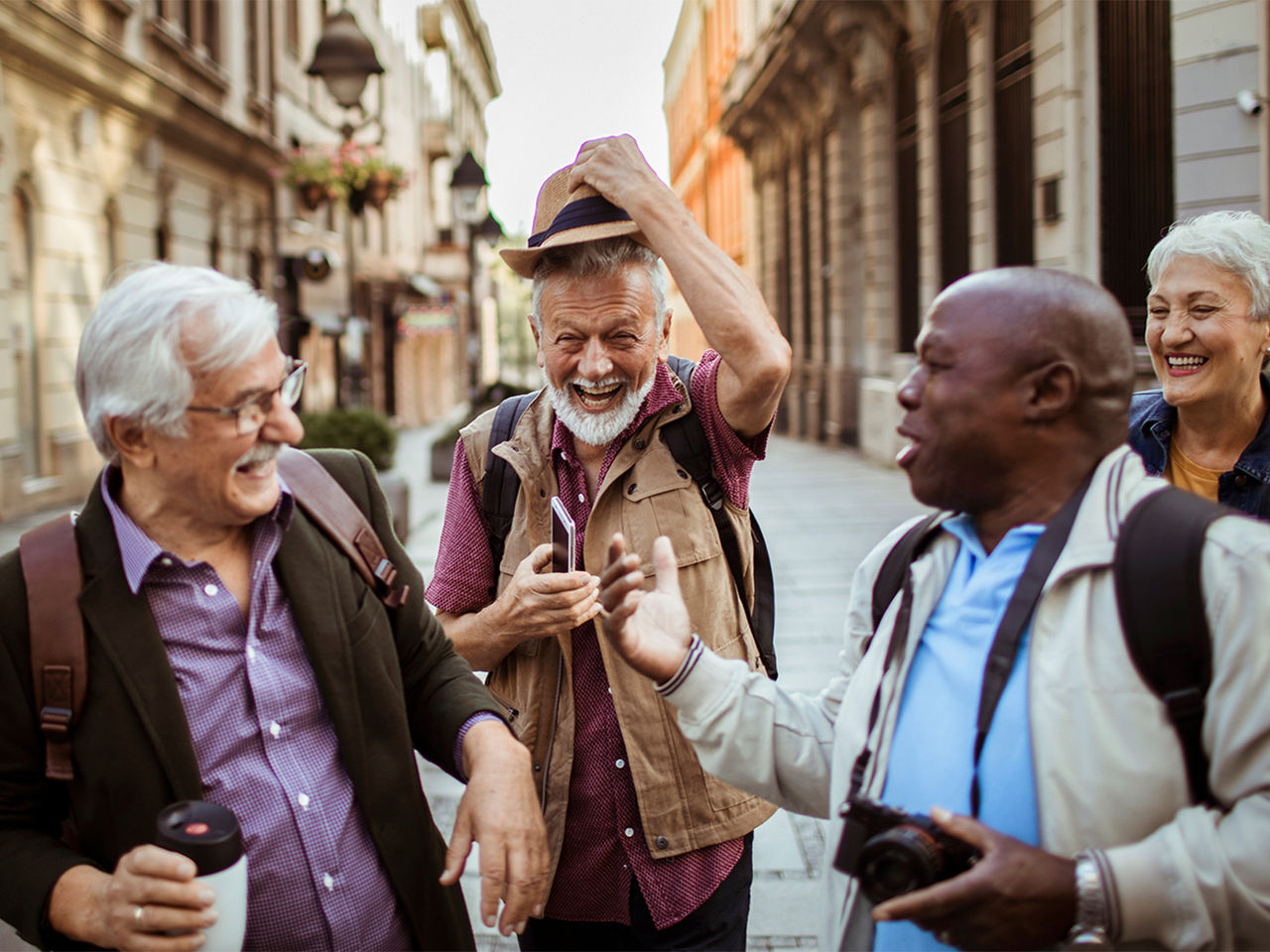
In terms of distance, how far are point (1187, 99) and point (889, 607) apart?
8238mm

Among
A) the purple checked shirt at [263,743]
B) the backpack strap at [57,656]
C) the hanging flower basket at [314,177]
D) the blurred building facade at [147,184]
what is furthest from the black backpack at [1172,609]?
the hanging flower basket at [314,177]

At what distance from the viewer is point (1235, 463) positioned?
2.88 m

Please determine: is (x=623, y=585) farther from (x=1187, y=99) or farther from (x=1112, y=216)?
(x=1112, y=216)

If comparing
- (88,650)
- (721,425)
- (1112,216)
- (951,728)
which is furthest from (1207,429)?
(1112,216)

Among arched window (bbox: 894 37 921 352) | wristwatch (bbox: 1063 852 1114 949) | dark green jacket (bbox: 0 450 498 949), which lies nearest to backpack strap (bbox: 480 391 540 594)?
dark green jacket (bbox: 0 450 498 949)

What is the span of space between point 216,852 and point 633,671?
3.14ft

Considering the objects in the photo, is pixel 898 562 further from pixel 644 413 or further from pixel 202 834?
pixel 202 834

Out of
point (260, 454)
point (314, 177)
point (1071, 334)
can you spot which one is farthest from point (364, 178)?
point (1071, 334)

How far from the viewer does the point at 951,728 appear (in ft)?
5.14

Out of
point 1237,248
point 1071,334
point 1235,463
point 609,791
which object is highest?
point 1237,248

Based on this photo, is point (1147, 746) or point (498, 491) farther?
point (498, 491)

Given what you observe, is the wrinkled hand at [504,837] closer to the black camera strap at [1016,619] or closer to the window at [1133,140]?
the black camera strap at [1016,619]

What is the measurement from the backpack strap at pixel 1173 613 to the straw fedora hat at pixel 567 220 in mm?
1257

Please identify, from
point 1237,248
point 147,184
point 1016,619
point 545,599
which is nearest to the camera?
point 1016,619
